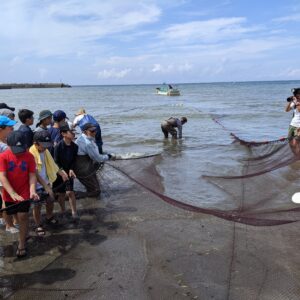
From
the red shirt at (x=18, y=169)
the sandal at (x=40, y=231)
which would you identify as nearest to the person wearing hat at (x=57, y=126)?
the sandal at (x=40, y=231)

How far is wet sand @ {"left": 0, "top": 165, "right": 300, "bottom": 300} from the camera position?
11.5ft

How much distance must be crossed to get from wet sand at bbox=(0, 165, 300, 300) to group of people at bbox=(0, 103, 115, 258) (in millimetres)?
352

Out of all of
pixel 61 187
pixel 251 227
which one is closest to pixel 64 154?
pixel 61 187

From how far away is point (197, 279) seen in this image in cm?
368

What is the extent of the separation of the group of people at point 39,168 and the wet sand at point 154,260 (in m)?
0.35

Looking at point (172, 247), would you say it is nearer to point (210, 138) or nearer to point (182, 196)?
point (182, 196)

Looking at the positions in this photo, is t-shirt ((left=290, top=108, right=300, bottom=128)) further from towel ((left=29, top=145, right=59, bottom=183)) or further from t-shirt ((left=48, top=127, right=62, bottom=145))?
towel ((left=29, top=145, right=59, bottom=183))

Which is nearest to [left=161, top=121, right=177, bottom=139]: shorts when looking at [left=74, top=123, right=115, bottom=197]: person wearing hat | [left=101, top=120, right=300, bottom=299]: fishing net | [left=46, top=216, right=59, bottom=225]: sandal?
[left=101, top=120, right=300, bottom=299]: fishing net

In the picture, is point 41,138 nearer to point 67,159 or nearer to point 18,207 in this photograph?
point 67,159

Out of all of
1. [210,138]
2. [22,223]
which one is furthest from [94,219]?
[210,138]

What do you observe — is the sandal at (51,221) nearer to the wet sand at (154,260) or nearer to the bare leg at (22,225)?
the wet sand at (154,260)

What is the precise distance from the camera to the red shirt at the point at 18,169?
13.2 feet

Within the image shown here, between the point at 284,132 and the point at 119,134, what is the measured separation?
6.92 m

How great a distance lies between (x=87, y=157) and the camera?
593 centimetres
